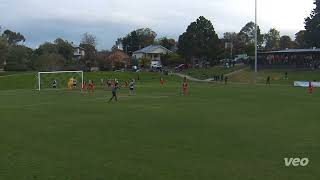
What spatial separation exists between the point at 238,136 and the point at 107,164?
6.63m

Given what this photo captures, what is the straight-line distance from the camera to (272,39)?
565 feet

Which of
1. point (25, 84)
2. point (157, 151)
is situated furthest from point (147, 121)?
point (25, 84)

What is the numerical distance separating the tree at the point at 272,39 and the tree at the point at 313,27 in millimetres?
52328

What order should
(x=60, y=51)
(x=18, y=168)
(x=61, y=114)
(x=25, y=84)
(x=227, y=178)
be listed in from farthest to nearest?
(x=60, y=51), (x=25, y=84), (x=61, y=114), (x=18, y=168), (x=227, y=178)

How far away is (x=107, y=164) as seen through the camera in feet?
47.1

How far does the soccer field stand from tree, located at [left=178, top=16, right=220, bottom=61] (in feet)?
288

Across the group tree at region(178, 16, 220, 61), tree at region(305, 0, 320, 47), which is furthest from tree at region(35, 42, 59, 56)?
tree at region(305, 0, 320, 47)

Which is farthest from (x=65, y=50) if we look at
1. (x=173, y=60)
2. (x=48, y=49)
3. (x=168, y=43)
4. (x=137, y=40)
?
(x=137, y=40)

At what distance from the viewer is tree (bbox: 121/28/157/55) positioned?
575ft

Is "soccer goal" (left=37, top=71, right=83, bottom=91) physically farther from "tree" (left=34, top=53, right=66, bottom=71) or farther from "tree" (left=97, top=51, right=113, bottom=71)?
"tree" (left=97, top=51, right=113, bottom=71)

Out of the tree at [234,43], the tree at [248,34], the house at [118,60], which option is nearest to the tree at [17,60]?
the house at [118,60]

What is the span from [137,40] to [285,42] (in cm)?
4975

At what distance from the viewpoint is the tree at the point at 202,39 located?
11550 centimetres

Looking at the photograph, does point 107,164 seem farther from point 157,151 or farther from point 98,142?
point 98,142
